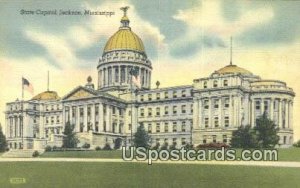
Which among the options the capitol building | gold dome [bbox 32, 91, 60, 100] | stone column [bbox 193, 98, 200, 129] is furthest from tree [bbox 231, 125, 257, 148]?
gold dome [bbox 32, 91, 60, 100]

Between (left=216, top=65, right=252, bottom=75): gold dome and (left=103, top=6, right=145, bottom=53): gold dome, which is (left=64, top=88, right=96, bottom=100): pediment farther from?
(left=216, top=65, right=252, bottom=75): gold dome

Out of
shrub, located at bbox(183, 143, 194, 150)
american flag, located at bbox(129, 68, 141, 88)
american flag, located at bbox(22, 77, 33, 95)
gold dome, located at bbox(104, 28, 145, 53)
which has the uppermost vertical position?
gold dome, located at bbox(104, 28, 145, 53)

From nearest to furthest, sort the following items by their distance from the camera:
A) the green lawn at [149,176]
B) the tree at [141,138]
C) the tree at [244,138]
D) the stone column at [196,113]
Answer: the green lawn at [149,176], the tree at [244,138], the tree at [141,138], the stone column at [196,113]

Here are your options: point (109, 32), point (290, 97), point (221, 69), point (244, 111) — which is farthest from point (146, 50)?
point (290, 97)

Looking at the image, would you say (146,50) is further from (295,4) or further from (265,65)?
(295,4)

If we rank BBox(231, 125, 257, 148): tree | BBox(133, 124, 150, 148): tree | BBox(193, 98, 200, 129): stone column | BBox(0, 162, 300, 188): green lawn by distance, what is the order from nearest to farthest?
BBox(0, 162, 300, 188): green lawn → BBox(231, 125, 257, 148): tree → BBox(133, 124, 150, 148): tree → BBox(193, 98, 200, 129): stone column

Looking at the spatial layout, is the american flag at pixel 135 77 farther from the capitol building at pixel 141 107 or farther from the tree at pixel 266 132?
the tree at pixel 266 132

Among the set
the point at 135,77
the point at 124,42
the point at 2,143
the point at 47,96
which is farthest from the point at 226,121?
the point at 2,143

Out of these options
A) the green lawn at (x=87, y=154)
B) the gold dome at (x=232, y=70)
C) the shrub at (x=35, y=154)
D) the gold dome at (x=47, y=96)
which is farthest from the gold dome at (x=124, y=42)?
the shrub at (x=35, y=154)

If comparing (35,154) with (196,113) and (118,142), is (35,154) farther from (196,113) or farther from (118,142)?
(196,113)
